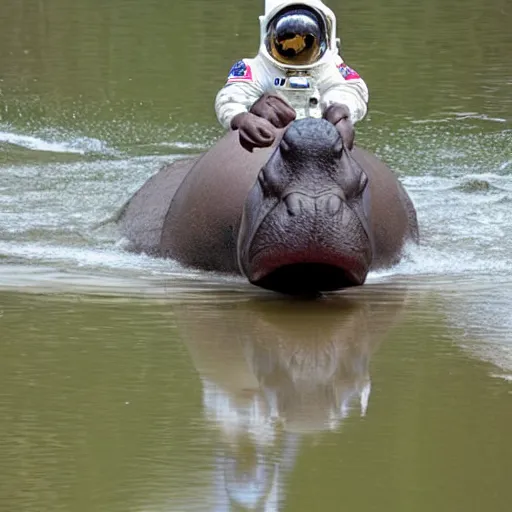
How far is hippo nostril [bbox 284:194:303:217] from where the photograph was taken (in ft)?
21.3

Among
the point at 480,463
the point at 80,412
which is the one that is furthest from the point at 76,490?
the point at 480,463

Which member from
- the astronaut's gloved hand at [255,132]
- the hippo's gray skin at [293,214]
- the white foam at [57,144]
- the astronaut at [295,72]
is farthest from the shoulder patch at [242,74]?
the white foam at [57,144]

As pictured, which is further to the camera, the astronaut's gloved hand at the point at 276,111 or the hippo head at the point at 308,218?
the astronaut's gloved hand at the point at 276,111

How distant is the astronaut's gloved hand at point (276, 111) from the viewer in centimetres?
729

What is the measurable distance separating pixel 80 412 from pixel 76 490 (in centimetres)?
70

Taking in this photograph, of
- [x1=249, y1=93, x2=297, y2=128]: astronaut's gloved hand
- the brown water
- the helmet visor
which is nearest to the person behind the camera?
the brown water

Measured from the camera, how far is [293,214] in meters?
6.48

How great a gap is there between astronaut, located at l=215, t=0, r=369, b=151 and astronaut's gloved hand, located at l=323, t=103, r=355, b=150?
0.20 m

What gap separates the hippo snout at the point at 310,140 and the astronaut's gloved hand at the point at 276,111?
0.62m

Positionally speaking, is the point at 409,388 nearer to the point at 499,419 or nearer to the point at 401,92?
the point at 499,419

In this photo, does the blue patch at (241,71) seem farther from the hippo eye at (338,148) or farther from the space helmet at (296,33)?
the hippo eye at (338,148)

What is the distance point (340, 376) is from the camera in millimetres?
5543

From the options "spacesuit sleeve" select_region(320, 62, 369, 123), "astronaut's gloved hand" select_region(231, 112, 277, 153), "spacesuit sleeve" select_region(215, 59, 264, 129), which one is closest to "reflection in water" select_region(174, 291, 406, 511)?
"astronaut's gloved hand" select_region(231, 112, 277, 153)

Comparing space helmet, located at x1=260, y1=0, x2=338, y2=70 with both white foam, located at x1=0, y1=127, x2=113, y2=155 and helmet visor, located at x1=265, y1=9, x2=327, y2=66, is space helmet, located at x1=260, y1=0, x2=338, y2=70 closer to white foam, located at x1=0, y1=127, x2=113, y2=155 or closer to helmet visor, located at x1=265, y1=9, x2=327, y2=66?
helmet visor, located at x1=265, y1=9, x2=327, y2=66
